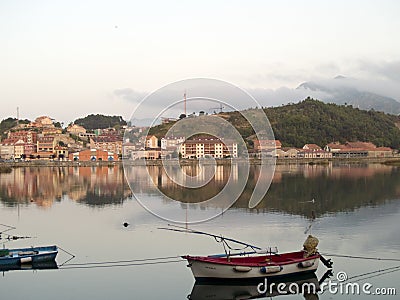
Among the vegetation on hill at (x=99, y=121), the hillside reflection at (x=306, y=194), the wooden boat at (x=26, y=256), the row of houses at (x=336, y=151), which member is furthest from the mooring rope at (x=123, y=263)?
the vegetation on hill at (x=99, y=121)

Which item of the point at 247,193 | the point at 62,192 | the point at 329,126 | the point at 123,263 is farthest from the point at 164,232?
the point at 329,126

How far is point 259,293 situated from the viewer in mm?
8781

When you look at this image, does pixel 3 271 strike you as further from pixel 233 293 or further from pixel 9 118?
pixel 9 118

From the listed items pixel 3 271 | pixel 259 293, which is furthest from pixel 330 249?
pixel 3 271

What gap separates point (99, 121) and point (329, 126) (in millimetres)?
51067

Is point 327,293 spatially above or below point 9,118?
below

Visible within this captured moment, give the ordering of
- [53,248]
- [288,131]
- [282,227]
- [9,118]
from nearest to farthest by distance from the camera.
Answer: [53,248] < [282,227] < [288,131] < [9,118]

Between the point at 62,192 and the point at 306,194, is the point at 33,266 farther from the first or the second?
the point at 62,192

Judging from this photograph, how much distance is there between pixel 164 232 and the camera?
536 inches

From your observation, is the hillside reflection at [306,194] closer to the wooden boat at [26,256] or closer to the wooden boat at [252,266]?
the wooden boat at [252,266]

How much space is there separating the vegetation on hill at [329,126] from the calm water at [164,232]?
46.2m

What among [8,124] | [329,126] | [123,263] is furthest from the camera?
[8,124]

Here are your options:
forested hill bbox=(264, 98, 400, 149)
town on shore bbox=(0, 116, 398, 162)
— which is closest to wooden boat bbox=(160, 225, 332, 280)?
town on shore bbox=(0, 116, 398, 162)

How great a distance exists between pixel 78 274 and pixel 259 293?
10.8ft
